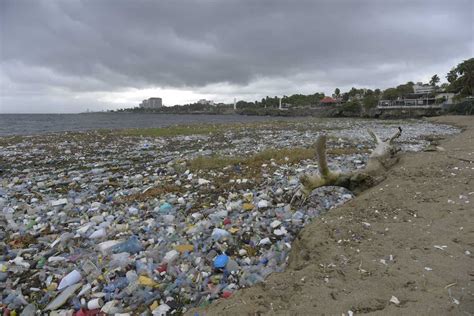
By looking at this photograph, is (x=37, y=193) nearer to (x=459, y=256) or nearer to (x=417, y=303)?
(x=417, y=303)

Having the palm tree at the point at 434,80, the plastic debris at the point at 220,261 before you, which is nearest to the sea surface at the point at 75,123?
the plastic debris at the point at 220,261

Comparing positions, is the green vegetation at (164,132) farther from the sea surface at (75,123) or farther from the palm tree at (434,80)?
the palm tree at (434,80)

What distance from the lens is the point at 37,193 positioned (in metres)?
7.00

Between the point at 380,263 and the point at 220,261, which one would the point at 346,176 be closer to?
the point at 380,263

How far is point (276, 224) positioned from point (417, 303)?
2.24 metres

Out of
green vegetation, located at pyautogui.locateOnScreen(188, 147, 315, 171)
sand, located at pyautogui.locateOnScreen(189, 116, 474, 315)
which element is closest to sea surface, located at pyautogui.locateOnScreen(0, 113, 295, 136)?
green vegetation, located at pyautogui.locateOnScreen(188, 147, 315, 171)

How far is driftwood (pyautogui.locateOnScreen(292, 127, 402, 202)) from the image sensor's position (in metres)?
5.39

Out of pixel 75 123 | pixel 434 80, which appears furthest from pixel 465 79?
pixel 75 123

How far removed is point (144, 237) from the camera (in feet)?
14.3

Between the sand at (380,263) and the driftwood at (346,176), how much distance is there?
31.3 inches

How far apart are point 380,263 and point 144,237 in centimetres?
331

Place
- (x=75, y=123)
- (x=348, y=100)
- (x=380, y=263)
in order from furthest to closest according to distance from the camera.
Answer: (x=348, y=100) → (x=75, y=123) → (x=380, y=263)

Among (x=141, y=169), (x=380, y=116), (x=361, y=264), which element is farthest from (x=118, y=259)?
(x=380, y=116)

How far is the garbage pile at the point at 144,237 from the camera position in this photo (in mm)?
3104
